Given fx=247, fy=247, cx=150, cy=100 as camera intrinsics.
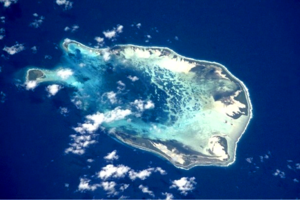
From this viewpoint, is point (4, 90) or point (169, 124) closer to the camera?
point (4, 90)

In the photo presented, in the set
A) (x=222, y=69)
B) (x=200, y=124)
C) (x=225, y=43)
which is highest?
(x=225, y=43)

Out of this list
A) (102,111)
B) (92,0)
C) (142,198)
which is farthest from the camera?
(92,0)

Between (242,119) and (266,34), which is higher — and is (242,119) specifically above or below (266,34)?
below

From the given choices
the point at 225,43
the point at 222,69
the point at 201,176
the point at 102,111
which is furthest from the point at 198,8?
the point at 201,176

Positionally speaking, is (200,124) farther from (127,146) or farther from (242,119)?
(127,146)
